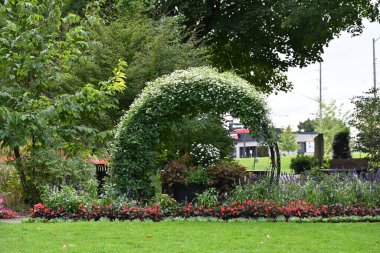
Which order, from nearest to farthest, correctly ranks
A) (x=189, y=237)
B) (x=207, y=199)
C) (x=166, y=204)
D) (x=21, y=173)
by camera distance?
(x=189, y=237)
(x=166, y=204)
(x=207, y=199)
(x=21, y=173)

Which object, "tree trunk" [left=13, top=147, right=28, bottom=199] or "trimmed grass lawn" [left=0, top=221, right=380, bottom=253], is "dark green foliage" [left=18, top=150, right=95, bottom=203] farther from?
"trimmed grass lawn" [left=0, top=221, right=380, bottom=253]

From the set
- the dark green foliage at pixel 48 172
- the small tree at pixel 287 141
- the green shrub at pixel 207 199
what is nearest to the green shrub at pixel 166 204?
the green shrub at pixel 207 199

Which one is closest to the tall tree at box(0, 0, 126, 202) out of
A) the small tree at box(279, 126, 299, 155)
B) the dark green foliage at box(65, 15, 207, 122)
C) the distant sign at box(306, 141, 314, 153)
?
the dark green foliage at box(65, 15, 207, 122)

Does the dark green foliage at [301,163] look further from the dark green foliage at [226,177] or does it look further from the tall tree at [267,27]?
the dark green foliage at [226,177]

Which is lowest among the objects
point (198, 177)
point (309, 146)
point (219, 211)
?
point (219, 211)

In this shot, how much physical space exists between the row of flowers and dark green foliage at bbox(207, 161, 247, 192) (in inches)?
51.8

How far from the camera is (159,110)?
1234cm

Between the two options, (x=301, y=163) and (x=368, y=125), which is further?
(x=301, y=163)

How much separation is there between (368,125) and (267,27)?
9033 millimetres

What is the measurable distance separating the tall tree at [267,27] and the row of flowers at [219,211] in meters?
13.2

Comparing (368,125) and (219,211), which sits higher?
(368,125)

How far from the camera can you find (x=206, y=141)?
1948cm

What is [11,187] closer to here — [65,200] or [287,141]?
→ [65,200]

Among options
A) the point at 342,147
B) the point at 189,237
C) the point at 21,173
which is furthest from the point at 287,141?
the point at 189,237
